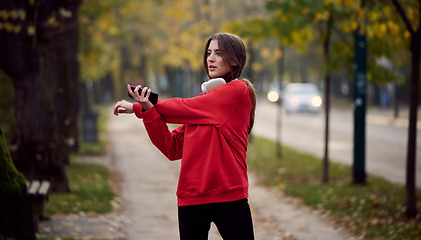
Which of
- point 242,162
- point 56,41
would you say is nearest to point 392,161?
point 56,41

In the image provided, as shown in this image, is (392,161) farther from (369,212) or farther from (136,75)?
(136,75)

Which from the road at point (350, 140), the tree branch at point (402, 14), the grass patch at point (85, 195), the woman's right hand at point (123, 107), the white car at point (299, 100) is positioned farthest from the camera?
the white car at point (299, 100)

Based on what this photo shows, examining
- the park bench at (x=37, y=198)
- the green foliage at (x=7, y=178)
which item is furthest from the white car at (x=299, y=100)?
the green foliage at (x=7, y=178)

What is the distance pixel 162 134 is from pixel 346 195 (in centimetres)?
637

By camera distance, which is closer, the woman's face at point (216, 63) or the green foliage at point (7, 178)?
the woman's face at point (216, 63)

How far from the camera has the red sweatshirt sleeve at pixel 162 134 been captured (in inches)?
128

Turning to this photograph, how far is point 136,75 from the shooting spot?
5091 centimetres

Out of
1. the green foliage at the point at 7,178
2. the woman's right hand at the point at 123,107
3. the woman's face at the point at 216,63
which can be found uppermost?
the woman's face at the point at 216,63

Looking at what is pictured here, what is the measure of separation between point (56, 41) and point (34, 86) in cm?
212

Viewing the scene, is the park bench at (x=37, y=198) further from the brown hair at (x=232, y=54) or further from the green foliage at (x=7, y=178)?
the brown hair at (x=232, y=54)

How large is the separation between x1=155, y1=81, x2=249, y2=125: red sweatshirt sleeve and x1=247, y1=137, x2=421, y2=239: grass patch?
400 cm

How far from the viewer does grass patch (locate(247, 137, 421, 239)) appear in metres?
7.04

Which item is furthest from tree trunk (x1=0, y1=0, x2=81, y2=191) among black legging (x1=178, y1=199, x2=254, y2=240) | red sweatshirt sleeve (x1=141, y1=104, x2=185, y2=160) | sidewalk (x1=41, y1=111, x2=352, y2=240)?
black legging (x1=178, y1=199, x2=254, y2=240)

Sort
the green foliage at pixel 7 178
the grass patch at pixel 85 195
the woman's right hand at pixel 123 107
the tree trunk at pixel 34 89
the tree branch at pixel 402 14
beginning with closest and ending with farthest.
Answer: the woman's right hand at pixel 123 107
the green foliage at pixel 7 178
the tree branch at pixel 402 14
the grass patch at pixel 85 195
the tree trunk at pixel 34 89
